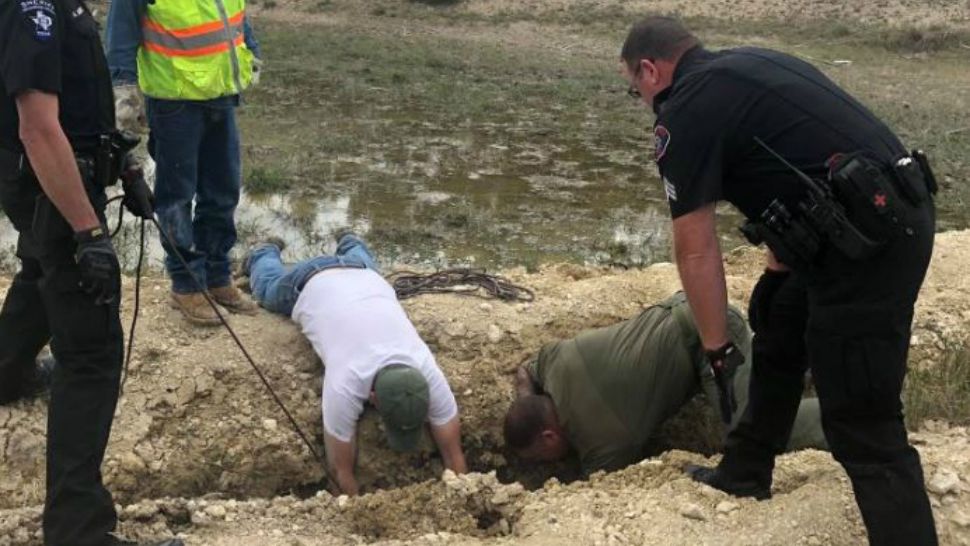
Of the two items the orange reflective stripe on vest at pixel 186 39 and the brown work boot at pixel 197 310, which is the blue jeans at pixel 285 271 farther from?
the orange reflective stripe on vest at pixel 186 39

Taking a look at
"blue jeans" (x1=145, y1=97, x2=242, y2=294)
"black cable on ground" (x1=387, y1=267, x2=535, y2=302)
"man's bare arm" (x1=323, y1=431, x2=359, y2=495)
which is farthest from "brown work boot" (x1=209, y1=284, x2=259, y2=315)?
"man's bare arm" (x1=323, y1=431, x2=359, y2=495)

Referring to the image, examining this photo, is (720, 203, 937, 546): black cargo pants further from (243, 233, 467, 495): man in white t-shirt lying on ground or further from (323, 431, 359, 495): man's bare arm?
(323, 431, 359, 495): man's bare arm

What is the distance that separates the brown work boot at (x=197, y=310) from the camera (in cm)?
495

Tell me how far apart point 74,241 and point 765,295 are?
7.42 ft

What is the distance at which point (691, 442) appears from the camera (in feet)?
16.4

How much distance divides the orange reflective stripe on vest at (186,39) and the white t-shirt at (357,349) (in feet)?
4.12

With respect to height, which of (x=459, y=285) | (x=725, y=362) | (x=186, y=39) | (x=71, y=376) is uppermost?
(x=186, y=39)

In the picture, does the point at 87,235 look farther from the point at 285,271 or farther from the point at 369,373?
the point at 285,271

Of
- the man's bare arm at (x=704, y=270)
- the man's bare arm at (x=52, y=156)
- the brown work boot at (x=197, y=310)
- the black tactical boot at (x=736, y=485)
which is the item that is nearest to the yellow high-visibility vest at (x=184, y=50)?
the brown work boot at (x=197, y=310)

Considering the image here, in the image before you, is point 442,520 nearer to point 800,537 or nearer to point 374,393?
point 374,393

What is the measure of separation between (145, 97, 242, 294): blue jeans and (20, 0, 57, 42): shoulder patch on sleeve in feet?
4.81

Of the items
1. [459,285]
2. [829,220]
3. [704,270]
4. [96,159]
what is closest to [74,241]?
[96,159]

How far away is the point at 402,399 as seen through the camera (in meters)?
4.25

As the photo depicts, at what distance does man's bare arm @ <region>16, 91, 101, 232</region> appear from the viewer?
284 cm
